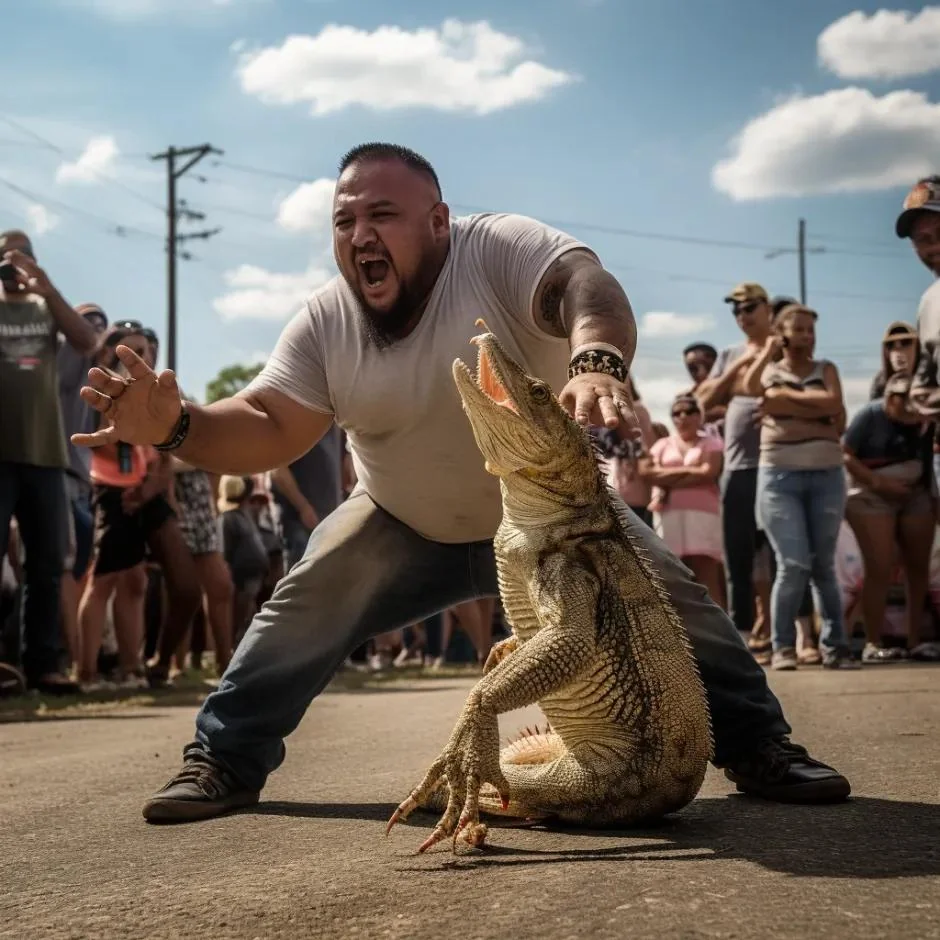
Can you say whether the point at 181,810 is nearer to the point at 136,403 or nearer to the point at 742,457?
the point at 136,403

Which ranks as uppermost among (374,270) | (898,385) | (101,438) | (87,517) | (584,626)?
(898,385)

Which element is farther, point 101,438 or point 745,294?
point 745,294

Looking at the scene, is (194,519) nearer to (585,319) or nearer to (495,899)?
(585,319)

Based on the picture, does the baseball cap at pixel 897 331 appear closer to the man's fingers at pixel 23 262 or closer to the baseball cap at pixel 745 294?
the baseball cap at pixel 745 294

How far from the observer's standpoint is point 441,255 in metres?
4.51

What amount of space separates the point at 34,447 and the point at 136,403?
16.2 ft

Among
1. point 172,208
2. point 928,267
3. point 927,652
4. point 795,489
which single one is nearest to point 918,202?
point 928,267

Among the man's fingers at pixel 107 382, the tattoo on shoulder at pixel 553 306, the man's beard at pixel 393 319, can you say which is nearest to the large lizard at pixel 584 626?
the tattoo on shoulder at pixel 553 306

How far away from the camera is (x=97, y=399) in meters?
4.07

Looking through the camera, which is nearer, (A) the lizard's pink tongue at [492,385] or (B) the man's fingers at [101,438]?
(A) the lizard's pink tongue at [492,385]

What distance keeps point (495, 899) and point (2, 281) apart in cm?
754

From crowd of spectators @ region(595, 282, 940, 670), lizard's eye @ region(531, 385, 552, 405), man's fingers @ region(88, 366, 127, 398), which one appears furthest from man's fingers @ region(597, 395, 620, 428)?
crowd of spectators @ region(595, 282, 940, 670)

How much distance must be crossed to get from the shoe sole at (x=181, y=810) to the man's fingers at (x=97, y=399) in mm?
1190

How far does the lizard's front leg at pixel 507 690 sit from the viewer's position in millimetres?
3100
